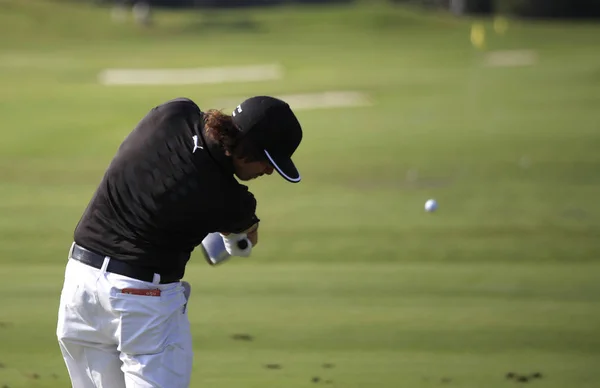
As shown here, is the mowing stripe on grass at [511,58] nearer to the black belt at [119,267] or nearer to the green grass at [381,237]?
the green grass at [381,237]

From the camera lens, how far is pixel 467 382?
7707 millimetres

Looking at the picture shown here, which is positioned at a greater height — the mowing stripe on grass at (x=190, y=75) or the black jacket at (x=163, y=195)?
the black jacket at (x=163, y=195)

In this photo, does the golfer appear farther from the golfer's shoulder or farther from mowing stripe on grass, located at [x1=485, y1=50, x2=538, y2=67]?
mowing stripe on grass, located at [x1=485, y1=50, x2=538, y2=67]

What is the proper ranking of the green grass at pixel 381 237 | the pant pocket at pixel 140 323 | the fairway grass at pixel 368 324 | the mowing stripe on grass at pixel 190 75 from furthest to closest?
1. the mowing stripe on grass at pixel 190 75
2. the green grass at pixel 381 237
3. the fairway grass at pixel 368 324
4. the pant pocket at pixel 140 323

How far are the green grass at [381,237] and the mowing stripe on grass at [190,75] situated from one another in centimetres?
240

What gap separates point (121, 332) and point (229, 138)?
112 cm

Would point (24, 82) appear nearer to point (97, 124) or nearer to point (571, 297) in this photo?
point (97, 124)

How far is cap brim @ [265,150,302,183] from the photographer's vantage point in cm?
513

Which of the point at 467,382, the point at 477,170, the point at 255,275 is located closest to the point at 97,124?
the point at 477,170

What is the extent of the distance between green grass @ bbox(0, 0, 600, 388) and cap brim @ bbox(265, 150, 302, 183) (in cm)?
286

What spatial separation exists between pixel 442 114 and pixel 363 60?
19.0 meters

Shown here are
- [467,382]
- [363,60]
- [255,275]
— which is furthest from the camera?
[363,60]

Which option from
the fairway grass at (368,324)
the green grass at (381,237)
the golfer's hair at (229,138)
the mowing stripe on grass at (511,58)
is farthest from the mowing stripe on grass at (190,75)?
the golfer's hair at (229,138)

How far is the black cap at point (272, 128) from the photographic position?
5066mm
